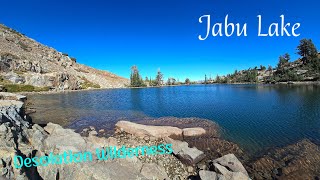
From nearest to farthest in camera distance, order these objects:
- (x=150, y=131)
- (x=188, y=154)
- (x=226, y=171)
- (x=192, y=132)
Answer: (x=226, y=171)
(x=188, y=154)
(x=150, y=131)
(x=192, y=132)

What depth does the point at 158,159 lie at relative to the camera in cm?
1808

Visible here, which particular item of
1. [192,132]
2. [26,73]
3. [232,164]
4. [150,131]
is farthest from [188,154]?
[26,73]

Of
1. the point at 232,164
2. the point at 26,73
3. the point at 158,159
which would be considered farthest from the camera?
the point at 26,73

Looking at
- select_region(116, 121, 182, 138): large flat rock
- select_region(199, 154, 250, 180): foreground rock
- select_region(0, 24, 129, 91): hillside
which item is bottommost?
select_region(199, 154, 250, 180): foreground rock

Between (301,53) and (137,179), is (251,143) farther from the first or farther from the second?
(301,53)

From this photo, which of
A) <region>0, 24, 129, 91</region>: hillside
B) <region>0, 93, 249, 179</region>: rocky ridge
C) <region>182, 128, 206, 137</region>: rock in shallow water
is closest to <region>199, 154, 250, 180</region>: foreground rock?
<region>0, 93, 249, 179</region>: rocky ridge

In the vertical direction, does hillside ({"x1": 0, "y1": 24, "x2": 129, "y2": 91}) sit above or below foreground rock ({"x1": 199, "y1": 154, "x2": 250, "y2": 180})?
above

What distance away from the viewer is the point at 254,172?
1691cm

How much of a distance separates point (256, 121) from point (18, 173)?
33.9 metres

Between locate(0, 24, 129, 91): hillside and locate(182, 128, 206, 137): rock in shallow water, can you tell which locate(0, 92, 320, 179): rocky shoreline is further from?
locate(0, 24, 129, 91): hillside

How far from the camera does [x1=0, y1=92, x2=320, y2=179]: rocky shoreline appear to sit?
42.7 ft

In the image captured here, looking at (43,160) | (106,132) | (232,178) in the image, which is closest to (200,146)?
(232,178)

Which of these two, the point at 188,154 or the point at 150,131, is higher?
the point at 150,131

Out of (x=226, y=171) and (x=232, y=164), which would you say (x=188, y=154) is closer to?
(x=232, y=164)
